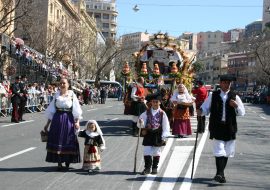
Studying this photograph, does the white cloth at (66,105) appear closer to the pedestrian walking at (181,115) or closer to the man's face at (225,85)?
the man's face at (225,85)

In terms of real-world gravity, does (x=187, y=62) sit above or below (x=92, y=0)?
below

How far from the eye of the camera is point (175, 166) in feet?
37.1

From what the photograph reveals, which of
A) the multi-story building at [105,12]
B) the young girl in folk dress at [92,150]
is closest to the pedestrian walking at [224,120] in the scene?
the young girl in folk dress at [92,150]

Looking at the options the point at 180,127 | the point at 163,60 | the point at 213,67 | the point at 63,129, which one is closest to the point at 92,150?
the point at 63,129

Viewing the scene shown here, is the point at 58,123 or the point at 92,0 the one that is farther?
the point at 92,0

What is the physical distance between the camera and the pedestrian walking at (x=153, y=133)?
10266 millimetres

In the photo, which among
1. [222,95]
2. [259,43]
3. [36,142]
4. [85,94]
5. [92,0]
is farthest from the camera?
[92,0]

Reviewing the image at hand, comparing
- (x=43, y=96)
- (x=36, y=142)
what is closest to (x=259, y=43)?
(x=43, y=96)

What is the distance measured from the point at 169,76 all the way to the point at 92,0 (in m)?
147

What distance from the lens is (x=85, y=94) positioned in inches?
1778

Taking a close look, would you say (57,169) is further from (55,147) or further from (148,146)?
(148,146)

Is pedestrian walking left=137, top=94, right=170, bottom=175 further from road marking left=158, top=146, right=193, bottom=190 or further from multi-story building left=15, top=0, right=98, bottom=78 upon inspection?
multi-story building left=15, top=0, right=98, bottom=78

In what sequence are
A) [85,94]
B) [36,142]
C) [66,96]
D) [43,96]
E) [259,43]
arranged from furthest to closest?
[259,43] → [85,94] → [43,96] → [36,142] → [66,96]

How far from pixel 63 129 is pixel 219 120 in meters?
2.83
